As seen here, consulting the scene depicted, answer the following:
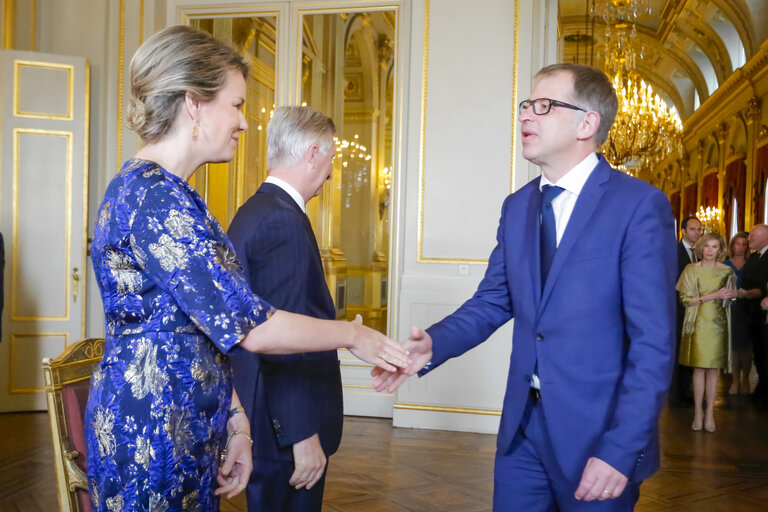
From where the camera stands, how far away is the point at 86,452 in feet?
5.03

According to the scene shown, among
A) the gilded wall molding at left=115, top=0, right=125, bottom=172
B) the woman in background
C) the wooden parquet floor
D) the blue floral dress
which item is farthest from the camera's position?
the woman in background

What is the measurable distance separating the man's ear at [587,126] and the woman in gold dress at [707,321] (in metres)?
4.38

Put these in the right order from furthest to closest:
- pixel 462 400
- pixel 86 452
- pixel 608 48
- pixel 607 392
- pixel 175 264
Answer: pixel 608 48 → pixel 462 400 → pixel 607 392 → pixel 86 452 → pixel 175 264

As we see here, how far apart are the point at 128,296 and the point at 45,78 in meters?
5.05

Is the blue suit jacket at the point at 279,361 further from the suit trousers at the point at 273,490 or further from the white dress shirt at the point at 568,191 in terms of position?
the white dress shirt at the point at 568,191

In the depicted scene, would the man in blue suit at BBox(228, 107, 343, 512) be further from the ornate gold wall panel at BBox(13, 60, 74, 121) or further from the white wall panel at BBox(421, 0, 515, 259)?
the ornate gold wall panel at BBox(13, 60, 74, 121)

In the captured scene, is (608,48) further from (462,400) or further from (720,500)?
(720,500)

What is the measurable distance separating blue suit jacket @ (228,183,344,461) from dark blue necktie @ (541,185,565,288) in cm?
61

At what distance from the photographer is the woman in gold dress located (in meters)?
5.61

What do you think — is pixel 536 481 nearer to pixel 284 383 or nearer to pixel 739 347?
pixel 284 383

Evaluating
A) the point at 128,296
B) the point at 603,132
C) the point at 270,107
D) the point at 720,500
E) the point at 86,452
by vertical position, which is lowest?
the point at 720,500

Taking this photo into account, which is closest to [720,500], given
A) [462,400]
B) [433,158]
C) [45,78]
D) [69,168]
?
[462,400]

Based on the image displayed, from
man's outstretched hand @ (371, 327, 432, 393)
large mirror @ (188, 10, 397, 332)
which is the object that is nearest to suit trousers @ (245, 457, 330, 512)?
man's outstretched hand @ (371, 327, 432, 393)

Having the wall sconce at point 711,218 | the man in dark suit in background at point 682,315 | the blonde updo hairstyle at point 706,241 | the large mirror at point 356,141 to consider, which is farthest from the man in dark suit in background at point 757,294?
the wall sconce at point 711,218
